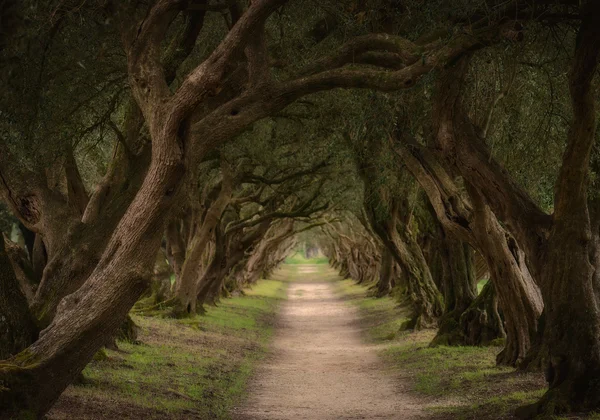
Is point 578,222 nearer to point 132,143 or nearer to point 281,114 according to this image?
point 132,143

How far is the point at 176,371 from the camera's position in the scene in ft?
49.2

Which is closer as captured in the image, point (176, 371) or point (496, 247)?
point (496, 247)

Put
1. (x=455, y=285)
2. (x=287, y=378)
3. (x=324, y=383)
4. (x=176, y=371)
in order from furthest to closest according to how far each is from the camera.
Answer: (x=455, y=285)
(x=287, y=378)
(x=324, y=383)
(x=176, y=371)

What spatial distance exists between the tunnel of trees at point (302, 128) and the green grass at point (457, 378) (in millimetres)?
760

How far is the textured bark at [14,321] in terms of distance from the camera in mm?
9258

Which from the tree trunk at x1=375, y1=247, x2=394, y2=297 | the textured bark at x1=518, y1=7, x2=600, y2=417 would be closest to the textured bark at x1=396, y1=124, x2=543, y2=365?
the textured bark at x1=518, y1=7, x2=600, y2=417

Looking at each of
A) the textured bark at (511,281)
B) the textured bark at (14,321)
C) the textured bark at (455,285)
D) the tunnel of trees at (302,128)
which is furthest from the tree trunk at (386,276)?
the textured bark at (14,321)

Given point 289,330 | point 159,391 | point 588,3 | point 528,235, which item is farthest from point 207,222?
point 588,3

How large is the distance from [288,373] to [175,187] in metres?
9.13

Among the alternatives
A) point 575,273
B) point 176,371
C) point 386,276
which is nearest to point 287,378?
point 176,371

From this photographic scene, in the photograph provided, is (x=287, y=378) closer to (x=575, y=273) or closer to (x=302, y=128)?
(x=302, y=128)

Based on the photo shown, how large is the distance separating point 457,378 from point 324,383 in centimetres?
275

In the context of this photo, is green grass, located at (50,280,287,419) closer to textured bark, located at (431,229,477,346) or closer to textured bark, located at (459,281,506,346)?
textured bark, located at (431,229,477,346)

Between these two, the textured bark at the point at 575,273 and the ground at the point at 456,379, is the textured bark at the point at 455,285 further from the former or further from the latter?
the textured bark at the point at 575,273
